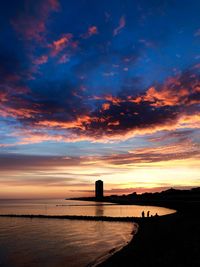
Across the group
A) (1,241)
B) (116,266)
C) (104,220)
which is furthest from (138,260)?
(104,220)

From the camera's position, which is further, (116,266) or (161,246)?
(161,246)

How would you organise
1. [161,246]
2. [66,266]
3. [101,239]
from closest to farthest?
[66,266] → [161,246] → [101,239]

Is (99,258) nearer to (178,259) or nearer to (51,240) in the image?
(178,259)

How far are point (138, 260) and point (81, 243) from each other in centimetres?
2042

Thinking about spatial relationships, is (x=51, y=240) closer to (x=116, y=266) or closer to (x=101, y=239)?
(x=101, y=239)

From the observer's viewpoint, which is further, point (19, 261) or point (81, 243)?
point (81, 243)

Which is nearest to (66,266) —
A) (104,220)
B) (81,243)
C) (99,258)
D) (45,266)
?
(45,266)

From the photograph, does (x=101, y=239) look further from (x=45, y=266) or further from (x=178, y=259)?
(x=178, y=259)

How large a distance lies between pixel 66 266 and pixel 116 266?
7.03m

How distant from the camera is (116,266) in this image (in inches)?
950

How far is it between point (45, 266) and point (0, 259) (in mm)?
7195

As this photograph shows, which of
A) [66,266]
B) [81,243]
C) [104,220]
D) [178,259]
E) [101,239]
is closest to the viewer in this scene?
[178,259]

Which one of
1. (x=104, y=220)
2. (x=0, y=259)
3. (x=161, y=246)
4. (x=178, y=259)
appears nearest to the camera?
(x=178, y=259)

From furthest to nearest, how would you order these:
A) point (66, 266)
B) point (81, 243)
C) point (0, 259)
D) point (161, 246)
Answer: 1. point (81, 243)
2. point (0, 259)
3. point (161, 246)
4. point (66, 266)
